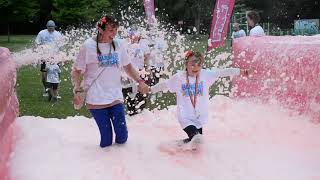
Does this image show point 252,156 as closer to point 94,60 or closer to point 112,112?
point 112,112

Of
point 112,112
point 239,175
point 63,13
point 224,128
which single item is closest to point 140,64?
point 224,128

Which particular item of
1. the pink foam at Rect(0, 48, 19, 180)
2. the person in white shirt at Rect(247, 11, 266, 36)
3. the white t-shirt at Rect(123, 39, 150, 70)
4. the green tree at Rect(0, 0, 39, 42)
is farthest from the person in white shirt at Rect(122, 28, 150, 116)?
the green tree at Rect(0, 0, 39, 42)

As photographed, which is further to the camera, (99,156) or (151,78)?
(151,78)

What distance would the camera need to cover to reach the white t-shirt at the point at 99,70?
5281 millimetres

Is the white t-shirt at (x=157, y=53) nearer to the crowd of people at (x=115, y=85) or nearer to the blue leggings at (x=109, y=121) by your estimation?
the crowd of people at (x=115, y=85)

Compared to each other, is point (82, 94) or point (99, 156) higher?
point (82, 94)

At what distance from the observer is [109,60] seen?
210 inches

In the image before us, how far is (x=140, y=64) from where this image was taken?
8.69 m

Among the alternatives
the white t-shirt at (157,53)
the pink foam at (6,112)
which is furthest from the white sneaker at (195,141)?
the white t-shirt at (157,53)

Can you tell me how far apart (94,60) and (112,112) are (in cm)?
56

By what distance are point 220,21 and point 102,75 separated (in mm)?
7334

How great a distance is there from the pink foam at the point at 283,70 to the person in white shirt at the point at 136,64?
1539mm

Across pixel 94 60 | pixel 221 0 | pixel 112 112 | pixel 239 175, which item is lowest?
pixel 239 175

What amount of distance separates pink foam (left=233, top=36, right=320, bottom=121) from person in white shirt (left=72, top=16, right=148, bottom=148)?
277cm
